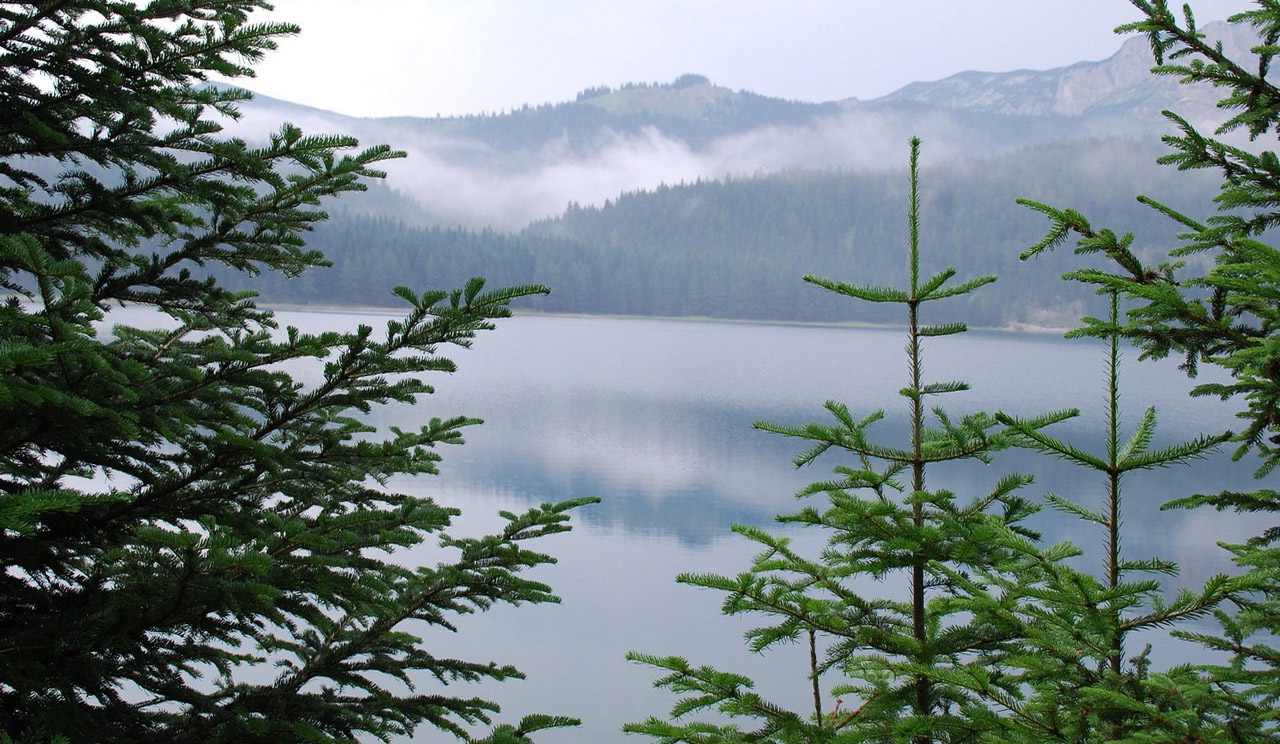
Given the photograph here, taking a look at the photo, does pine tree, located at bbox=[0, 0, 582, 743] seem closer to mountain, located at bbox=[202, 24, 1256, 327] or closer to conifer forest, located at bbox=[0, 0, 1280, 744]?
conifer forest, located at bbox=[0, 0, 1280, 744]

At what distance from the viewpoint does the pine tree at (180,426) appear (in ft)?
6.47

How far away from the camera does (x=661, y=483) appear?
1608cm

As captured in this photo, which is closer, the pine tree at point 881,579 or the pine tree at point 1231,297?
the pine tree at point 1231,297

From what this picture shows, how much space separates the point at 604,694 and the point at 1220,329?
21.7 feet

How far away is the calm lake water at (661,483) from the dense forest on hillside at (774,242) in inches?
1294

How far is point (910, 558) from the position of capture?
2.56 m

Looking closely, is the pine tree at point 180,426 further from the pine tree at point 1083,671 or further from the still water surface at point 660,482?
the still water surface at point 660,482

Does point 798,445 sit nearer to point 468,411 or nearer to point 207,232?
point 468,411

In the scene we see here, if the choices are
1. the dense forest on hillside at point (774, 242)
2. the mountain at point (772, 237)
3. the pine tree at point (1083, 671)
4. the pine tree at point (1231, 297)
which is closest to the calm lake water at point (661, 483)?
the pine tree at point (1231, 297)

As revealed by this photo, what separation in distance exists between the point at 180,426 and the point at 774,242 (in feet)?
501

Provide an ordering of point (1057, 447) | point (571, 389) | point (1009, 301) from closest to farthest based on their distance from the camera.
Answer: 1. point (1057, 447)
2. point (571, 389)
3. point (1009, 301)

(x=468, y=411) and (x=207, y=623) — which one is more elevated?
(x=207, y=623)

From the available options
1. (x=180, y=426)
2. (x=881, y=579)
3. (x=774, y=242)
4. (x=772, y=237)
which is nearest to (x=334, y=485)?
(x=180, y=426)

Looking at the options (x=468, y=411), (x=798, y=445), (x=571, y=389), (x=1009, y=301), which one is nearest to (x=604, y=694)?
(x=798, y=445)
